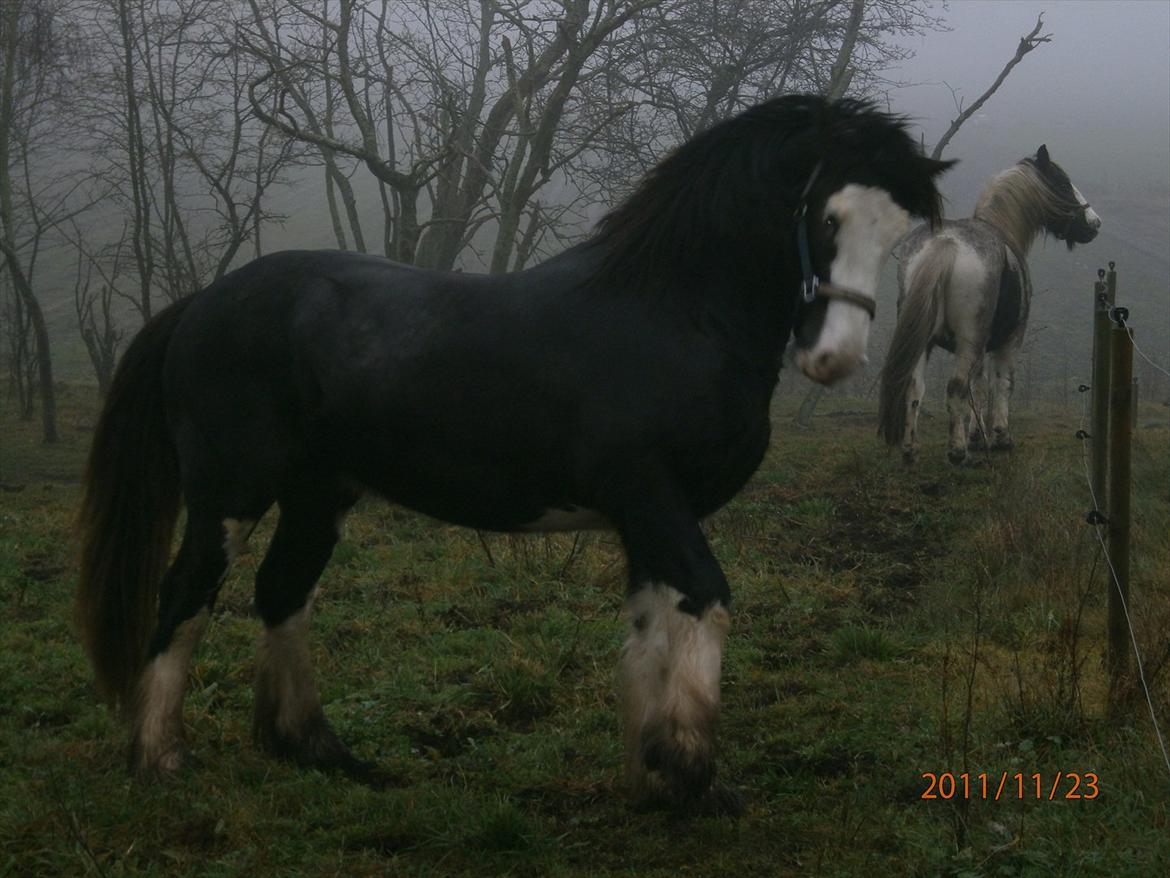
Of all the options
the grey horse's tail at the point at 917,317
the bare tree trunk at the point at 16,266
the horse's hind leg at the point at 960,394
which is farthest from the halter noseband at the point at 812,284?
the bare tree trunk at the point at 16,266

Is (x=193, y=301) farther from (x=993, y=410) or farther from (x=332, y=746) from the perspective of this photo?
(x=993, y=410)

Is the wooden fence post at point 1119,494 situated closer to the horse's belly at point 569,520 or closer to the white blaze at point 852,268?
the white blaze at point 852,268

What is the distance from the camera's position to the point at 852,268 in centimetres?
362

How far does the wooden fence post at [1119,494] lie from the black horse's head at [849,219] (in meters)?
0.90

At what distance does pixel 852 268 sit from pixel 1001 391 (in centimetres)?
840

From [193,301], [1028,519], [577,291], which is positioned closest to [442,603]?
[193,301]

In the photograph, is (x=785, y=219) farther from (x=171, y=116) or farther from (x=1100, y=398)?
(x=171, y=116)

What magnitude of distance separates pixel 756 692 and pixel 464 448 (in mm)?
1853

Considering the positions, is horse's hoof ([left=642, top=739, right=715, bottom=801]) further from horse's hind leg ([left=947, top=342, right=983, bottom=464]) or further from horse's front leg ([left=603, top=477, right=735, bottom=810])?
horse's hind leg ([left=947, top=342, right=983, bottom=464])

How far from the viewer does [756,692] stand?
16.2 ft

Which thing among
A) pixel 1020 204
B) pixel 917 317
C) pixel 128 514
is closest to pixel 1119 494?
pixel 128 514

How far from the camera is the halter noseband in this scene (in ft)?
11.8

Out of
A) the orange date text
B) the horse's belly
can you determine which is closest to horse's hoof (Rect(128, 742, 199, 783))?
the horse's belly

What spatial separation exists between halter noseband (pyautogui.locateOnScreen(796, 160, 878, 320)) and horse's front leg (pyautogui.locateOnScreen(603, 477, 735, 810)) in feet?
2.57
